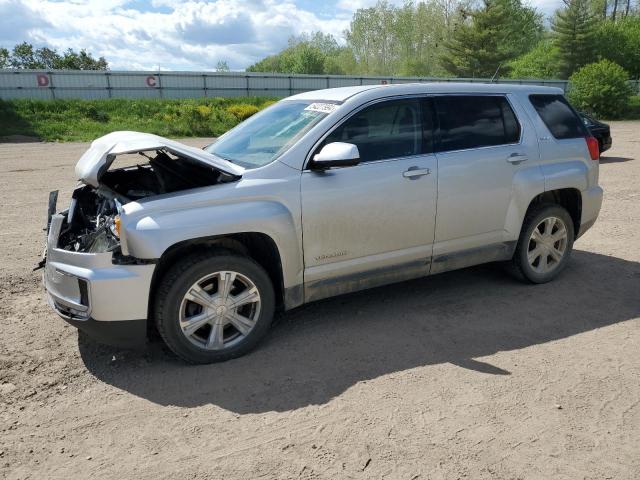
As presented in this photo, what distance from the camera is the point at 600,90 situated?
111ft

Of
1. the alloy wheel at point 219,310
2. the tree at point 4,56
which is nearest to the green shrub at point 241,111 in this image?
the alloy wheel at point 219,310

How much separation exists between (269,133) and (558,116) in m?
2.84

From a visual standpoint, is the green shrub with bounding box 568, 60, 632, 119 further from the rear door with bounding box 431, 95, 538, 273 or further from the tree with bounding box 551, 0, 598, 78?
the rear door with bounding box 431, 95, 538, 273

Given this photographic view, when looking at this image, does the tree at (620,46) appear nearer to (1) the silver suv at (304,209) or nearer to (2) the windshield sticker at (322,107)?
(1) the silver suv at (304,209)

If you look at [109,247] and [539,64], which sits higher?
[539,64]

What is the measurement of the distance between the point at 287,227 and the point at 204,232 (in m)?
0.59

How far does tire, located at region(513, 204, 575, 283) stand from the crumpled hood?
9.10 feet

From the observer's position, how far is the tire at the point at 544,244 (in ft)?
17.0

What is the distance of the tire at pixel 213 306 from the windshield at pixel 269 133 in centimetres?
82

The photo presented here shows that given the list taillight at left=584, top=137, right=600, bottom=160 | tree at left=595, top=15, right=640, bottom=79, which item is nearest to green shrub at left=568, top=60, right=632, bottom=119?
tree at left=595, top=15, right=640, bottom=79

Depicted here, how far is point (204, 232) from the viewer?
3.66 metres

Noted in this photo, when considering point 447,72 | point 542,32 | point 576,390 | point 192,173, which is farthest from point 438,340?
point 542,32

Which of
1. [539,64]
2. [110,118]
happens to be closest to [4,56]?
[110,118]

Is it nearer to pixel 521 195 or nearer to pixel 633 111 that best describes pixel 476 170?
pixel 521 195
